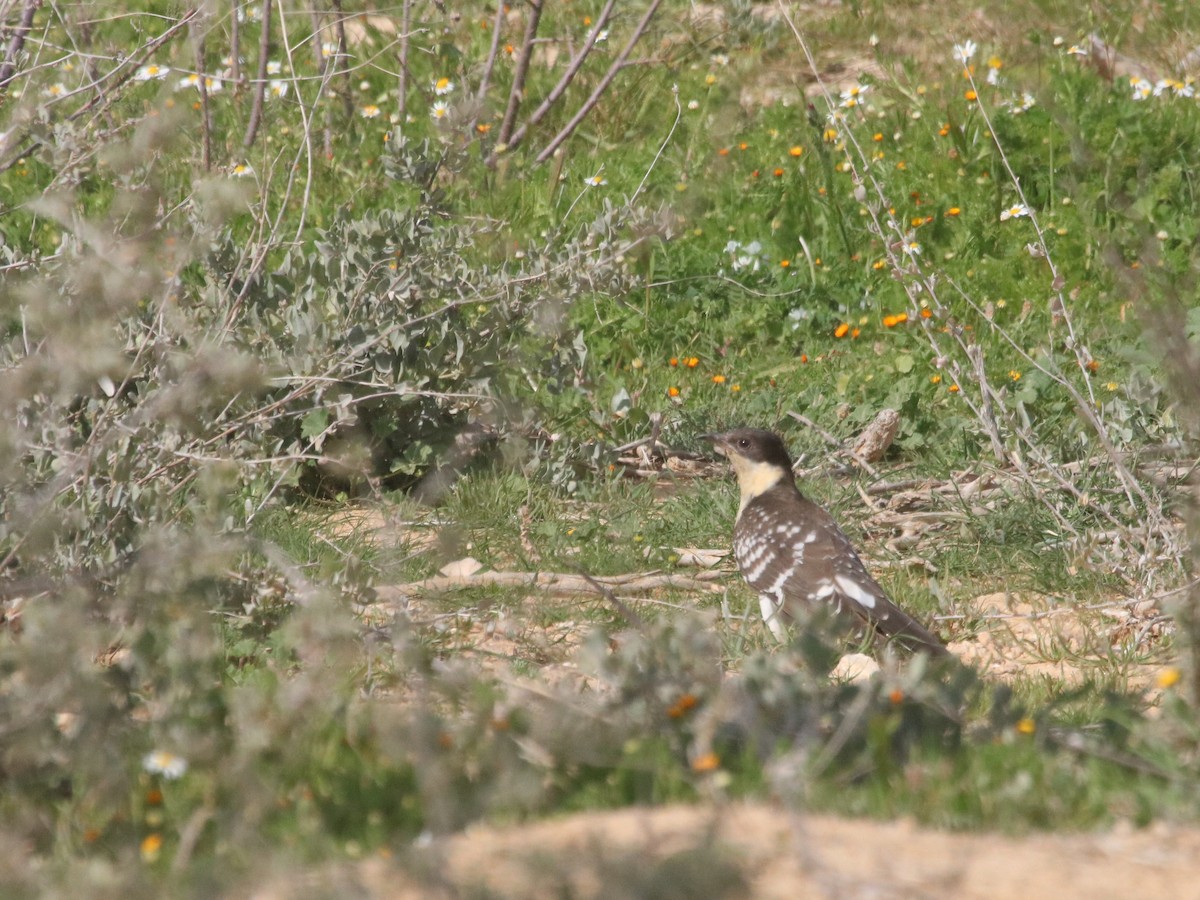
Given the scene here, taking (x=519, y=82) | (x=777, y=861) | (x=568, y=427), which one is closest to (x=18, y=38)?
(x=568, y=427)

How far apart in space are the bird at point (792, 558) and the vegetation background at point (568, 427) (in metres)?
0.23

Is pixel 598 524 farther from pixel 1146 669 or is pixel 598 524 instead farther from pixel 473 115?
pixel 1146 669

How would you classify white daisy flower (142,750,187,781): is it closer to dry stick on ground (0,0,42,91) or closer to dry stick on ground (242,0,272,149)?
dry stick on ground (0,0,42,91)

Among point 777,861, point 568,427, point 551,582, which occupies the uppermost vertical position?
point 777,861

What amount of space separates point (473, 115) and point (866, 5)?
6467 mm

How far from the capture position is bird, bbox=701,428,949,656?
576 centimetres

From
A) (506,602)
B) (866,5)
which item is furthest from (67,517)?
(866,5)

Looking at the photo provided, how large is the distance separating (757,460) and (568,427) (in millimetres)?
1326

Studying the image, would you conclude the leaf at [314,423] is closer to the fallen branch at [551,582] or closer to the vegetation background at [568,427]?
the vegetation background at [568,427]

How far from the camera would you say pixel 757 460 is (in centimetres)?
683

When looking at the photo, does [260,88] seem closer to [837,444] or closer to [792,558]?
[837,444]

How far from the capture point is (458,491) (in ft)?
23.5

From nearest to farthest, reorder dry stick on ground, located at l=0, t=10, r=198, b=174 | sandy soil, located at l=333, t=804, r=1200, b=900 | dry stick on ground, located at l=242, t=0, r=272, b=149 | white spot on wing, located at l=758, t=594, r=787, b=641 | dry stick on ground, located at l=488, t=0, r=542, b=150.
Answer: sandy soil, located at l=333, t=804, r=1200, b=900 → dry stick on ground, located at l=0, t=10, r=198, b=174 → white spot on wing, located at l=758, t=594, r=787, b=641 → dry stick on ground, located at l=242, t=0, r=272, b=149 → dry stick on ground, located at l=488, t=0, r=542, b=150

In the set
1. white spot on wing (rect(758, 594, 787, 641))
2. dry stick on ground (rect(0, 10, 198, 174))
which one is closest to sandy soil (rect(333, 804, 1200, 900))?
white spot on wing (rect(758, 594, 787, 641))
